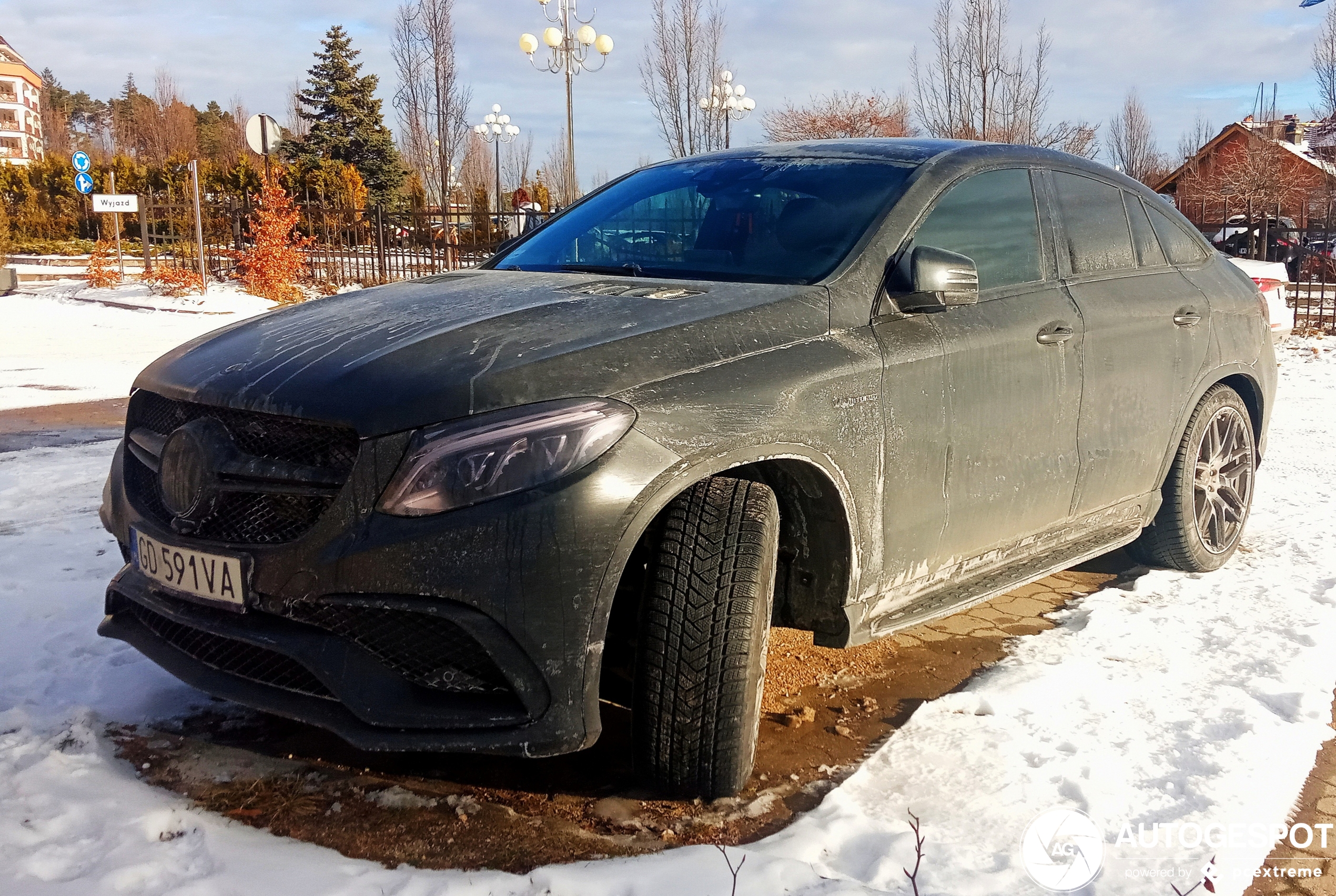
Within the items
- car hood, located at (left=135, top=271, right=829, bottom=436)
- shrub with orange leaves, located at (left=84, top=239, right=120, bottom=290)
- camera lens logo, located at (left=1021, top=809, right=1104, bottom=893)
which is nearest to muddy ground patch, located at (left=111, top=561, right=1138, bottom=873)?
camera lens logo, located at (left=1021, top=809, right=1104, bottom=893)

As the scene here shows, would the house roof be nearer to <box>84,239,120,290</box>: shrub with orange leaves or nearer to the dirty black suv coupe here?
<box>84,239,120,290</box>: shrub with orange leaves

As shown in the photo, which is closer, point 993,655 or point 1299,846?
point 1299,846

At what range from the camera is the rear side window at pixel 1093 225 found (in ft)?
12.6

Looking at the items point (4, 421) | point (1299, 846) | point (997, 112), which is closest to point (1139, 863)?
point (1299, 846)

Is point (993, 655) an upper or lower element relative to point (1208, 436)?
lower

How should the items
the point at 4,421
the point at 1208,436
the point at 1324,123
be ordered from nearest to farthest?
the point at 1208,436
the point at 4,421
the point at 1324,123

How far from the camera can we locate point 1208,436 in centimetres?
438

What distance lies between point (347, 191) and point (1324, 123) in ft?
75.1

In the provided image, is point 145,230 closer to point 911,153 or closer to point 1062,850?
point 911,153

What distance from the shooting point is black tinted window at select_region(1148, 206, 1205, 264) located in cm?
432

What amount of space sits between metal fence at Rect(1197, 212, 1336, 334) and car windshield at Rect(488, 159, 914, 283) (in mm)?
16210

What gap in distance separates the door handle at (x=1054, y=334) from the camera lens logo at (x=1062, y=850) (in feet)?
4.84

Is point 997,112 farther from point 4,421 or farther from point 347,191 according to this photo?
point 4,421

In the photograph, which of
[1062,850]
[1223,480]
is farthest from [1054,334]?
[1062,850]
